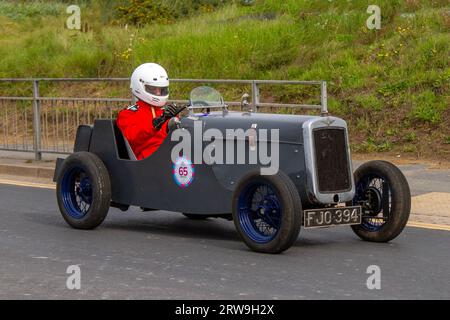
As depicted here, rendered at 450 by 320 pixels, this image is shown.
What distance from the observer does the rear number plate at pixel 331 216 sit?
9383mm

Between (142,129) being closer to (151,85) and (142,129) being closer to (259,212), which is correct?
(151,85)

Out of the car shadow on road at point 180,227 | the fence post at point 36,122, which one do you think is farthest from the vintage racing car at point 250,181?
the fence post at point 36,122

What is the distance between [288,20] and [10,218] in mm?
10795

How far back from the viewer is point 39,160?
53.7 feet

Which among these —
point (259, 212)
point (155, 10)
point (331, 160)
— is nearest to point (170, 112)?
point (259, 212)

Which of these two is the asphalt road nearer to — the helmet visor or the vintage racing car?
the vintage racing car

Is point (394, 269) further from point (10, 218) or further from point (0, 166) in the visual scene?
point (0, 166)

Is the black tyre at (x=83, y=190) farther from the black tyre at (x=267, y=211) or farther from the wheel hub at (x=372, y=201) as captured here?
the wheel hub at (x=372, y=201)

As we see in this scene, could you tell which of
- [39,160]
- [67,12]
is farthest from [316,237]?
[67,12]

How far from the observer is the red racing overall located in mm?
10664

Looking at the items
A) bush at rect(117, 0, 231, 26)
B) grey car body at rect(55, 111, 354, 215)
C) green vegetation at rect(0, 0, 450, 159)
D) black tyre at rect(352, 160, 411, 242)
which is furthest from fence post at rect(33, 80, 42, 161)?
bush at rect(117, 0, 231, 26)

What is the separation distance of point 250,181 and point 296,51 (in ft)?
35.2
